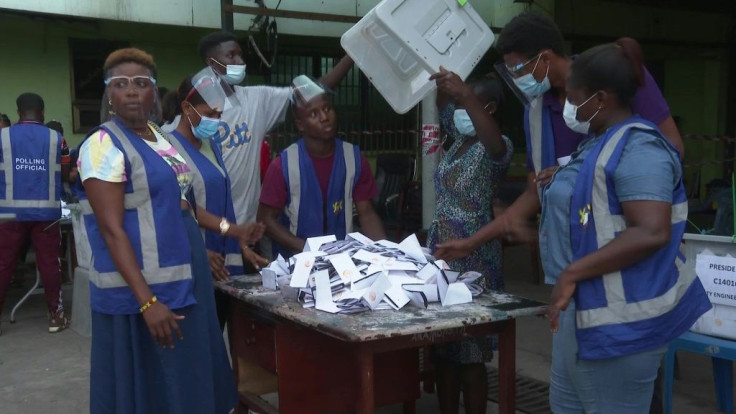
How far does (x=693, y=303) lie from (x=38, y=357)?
15.6 feet

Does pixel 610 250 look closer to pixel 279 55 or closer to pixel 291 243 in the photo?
pixel 291 243

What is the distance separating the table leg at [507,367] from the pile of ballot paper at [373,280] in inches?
7.7

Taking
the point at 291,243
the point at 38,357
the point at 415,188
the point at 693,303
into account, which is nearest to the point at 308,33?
the point at 415,188

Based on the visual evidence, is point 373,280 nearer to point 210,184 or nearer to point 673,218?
point 210,184

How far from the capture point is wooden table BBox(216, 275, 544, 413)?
2.69 m

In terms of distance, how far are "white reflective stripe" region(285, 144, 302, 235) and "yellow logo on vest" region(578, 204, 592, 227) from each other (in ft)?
5.60

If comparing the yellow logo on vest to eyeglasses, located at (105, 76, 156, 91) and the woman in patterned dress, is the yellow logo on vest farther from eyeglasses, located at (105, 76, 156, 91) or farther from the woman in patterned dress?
eyeglasses, located at (105, 76, 156, 91)

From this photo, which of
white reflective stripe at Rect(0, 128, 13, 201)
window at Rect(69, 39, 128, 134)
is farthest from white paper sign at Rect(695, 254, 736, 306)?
window at Rect(69, 39, 128, 134)

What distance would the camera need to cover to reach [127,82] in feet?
9.56

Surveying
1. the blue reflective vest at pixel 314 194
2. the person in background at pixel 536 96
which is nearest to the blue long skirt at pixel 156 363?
the blue reflective vest at pixel 314 194

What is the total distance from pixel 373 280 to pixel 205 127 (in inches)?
45.7

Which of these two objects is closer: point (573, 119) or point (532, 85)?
point (573, 119)

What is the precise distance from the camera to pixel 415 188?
9.07 meters

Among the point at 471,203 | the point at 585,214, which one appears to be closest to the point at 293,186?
the point at 471,203
